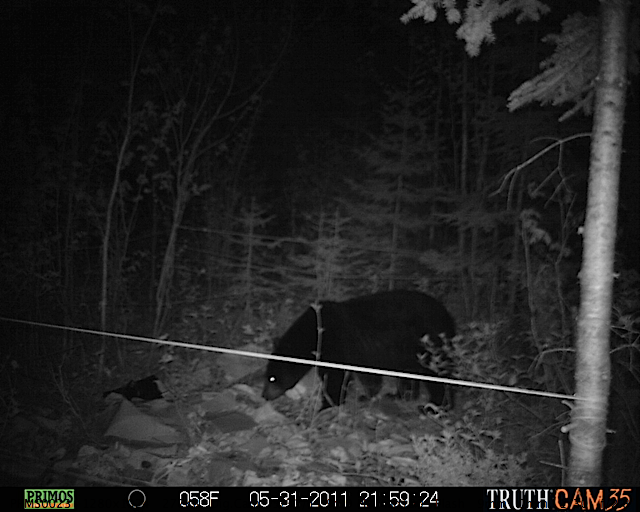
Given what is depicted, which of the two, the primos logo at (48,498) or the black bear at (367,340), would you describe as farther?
the black bear at (367,340)

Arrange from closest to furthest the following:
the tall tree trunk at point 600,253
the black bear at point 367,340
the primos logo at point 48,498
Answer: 1. the tall tree trunk at point 600,253
2. the primos logo at point 48,498
3. the black bear at point 367,340

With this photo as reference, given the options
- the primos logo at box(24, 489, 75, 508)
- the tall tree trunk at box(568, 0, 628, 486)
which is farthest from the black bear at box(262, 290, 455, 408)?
the tall tree trunk at box(568, 0, 628, 486)

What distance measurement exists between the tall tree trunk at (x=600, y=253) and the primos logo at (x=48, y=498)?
144 inches

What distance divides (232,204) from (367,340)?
534 centimetres

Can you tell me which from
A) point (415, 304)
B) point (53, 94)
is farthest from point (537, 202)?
point (53, 94)

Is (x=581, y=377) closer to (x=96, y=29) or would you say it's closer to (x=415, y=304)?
(x=415, y=304)

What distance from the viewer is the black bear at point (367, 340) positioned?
223 inches

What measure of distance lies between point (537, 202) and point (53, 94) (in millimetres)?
7556

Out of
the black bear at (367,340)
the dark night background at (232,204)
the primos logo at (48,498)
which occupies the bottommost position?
the primos logo at (48,498)

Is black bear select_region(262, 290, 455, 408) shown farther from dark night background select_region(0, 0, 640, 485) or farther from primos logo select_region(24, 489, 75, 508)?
primos logo select_region(24, 489, 75, 508)

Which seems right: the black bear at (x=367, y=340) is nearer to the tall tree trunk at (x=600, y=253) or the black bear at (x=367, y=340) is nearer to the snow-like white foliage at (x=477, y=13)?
the tall tree trunk at (x=600, y=253)

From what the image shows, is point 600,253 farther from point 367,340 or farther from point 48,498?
point 48,498

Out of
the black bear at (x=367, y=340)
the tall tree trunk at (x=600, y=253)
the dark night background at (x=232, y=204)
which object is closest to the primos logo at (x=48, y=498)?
the dark night background at (x=232, y=204)

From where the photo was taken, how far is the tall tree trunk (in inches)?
101
